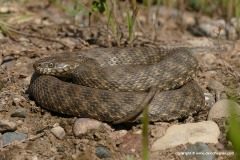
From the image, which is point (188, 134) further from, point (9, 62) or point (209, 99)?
point (9, 62)

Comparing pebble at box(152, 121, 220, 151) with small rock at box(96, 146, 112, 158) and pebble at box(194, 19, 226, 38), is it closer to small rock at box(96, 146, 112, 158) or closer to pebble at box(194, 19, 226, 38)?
small rock at box(96, 146, 112, 158)

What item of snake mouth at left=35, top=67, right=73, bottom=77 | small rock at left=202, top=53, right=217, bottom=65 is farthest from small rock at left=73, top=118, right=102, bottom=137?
small rock at left=202, top=53, right=217, bottom=65

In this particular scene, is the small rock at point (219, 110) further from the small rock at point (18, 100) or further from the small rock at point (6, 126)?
the small rock at point (18, 100)

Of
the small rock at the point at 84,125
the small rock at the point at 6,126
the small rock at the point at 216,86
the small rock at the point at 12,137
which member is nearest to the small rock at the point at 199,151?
the small rock at the point at 84,125

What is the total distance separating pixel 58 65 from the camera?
7.23 m

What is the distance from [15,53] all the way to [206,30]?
4507mm

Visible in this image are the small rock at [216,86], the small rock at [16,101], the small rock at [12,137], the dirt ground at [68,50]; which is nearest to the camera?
the dirt ground at [68,50]

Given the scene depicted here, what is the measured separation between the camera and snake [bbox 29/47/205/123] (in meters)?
6.00

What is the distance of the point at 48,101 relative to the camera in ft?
21.0

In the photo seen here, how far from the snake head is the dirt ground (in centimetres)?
44

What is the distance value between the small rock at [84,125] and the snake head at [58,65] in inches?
57.4

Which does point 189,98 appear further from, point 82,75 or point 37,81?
point 37,81

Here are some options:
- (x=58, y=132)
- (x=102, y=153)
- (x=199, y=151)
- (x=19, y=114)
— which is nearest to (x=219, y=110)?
(x=199, y=151)

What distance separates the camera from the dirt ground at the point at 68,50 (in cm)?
562
